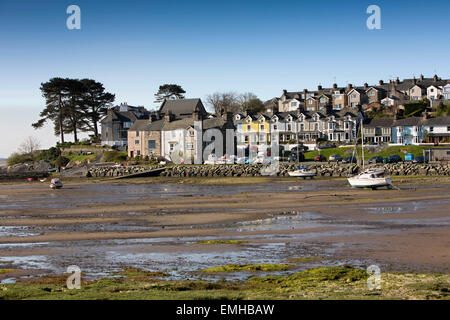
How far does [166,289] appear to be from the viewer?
14750 millimetres

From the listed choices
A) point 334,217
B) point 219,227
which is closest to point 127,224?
point 219,227

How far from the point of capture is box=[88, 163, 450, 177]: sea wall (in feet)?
205

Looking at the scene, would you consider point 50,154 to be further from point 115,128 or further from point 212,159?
point 212,159

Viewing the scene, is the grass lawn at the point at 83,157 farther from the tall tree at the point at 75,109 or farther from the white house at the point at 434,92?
the white house at the point at 434,92

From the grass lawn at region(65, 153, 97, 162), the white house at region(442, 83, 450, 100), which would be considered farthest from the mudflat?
the white house at region(442, 83, 450, 100)

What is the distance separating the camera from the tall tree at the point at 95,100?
119 metres

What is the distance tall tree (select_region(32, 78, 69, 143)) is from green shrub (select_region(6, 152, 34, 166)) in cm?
708

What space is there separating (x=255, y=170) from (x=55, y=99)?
6283cm

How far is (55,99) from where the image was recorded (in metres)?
119

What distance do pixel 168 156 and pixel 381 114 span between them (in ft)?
146

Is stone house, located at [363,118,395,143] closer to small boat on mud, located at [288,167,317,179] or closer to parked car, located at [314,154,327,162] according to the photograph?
parked car, located at [314,154,327,162]

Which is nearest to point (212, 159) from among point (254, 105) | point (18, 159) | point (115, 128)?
point (115, 128)

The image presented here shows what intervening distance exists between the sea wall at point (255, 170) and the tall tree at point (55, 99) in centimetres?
3599
